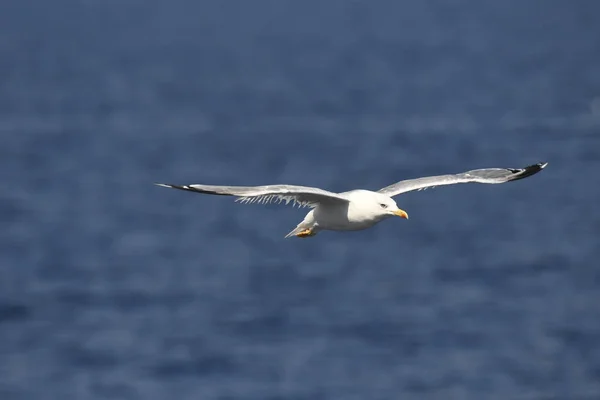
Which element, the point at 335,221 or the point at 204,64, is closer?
the point at 335,221

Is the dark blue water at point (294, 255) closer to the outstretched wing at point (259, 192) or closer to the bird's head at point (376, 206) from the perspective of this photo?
the bird's head at point (376, 206)

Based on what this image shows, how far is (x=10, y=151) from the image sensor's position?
243 feet

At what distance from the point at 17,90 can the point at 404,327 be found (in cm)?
7481

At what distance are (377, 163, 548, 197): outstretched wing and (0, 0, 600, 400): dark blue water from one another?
14.0 meters

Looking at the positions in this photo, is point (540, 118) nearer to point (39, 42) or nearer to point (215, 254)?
point (215, 254)

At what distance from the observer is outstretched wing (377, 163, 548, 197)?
23.5 m

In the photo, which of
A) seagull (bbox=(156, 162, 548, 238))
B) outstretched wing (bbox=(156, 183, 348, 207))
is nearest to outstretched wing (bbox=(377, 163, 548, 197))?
seagull (bbox=(156, 162, 548, 238))

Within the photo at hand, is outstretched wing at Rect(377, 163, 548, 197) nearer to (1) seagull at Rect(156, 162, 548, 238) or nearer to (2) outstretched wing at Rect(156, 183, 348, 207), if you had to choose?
(1) seagull at Rect(156, 162, 548, 238)

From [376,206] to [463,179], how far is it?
2024mm

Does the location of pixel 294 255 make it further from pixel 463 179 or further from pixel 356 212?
pixel 356 212

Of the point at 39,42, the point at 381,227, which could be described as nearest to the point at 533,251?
the point at 381,227

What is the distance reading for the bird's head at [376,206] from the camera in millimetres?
22219

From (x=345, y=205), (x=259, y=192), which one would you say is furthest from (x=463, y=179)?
(x=259, y=192)

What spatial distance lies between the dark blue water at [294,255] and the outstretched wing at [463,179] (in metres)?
14.0
